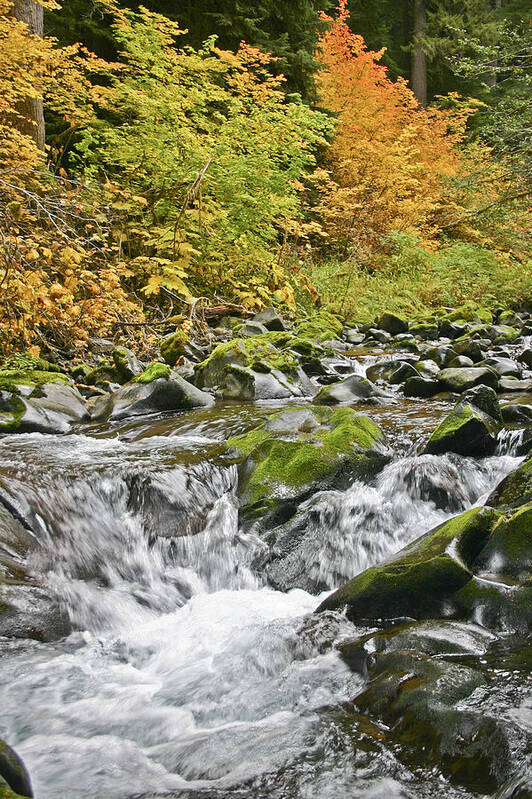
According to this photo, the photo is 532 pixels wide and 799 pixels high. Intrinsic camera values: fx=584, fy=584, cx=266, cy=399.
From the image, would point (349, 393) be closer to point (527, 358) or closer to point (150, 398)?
point (150, 398)

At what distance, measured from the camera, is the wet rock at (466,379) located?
6.38m

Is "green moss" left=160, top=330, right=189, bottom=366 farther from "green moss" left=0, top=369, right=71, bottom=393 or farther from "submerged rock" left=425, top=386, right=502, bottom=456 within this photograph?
"submerged rock" left=425, top=386, right=502, bottom=456

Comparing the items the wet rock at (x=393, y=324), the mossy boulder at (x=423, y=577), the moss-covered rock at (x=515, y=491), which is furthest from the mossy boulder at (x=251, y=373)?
the wet rock at (x=393, y=324)

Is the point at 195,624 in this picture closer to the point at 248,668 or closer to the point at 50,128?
the point at 248,668

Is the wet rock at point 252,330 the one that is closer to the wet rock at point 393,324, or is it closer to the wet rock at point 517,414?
the wet rock at point 393,324

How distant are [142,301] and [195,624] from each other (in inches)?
251

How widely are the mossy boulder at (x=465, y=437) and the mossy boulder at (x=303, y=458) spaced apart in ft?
1.29

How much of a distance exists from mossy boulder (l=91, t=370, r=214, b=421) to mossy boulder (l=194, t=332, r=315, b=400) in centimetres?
51

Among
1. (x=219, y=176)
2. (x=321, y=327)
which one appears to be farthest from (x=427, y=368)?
(x=219, y=176)

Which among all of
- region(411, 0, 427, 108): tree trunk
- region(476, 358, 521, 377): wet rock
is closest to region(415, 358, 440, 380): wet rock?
region(476, 358, 521, 377): wet rock

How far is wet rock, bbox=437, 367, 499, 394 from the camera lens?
20.9 ft

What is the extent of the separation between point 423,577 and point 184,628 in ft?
4.24

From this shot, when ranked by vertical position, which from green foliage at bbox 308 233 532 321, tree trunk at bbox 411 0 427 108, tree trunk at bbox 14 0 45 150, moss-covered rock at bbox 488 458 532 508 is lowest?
moss-covered rock at bbox 488 458 532 508

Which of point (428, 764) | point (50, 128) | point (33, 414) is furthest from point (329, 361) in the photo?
point (50, 128)
